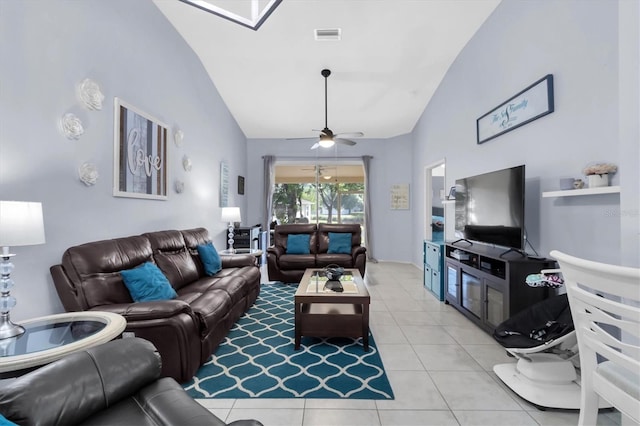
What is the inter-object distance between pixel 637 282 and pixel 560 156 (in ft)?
6.78

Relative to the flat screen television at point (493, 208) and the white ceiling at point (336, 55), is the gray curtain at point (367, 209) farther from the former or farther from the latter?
the flat screen television at point (493, 208)

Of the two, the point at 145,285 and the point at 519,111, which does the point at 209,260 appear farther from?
the point at 519,111

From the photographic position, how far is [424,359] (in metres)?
2.49

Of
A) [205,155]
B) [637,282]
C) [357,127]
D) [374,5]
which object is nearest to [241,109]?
[205,155]

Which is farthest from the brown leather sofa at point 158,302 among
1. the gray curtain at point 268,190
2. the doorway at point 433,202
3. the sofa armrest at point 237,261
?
the doorway at point 433,202

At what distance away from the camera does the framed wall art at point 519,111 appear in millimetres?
2652

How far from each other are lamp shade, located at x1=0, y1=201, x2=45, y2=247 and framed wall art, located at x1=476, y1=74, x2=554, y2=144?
3.77m

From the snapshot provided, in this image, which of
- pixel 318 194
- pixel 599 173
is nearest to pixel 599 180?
pixel 599 173

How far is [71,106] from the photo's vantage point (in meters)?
2.24

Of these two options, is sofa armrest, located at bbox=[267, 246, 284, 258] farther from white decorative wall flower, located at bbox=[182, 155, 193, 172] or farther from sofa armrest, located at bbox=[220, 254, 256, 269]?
white decorative wall flower, located at bbox=[182, 155, 193, 172]

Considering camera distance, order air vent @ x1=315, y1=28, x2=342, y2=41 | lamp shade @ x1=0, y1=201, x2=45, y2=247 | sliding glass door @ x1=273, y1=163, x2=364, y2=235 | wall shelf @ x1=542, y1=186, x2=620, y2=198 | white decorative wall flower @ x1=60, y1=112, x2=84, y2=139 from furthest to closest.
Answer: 1. sliding glass door @ x1=273, y1=163, x2=364, y2=235
2. air vent @ x1=315, y1=28, x2=342, y2=41
3. white decorative wall flower @ x1=60, y1=112, x2=84, y2=139
4. wall shelf @ x1=542, y1=186, x2=620, y2=198
5. lamp shade @ x1=0, y1=201, x2=45, y2=247

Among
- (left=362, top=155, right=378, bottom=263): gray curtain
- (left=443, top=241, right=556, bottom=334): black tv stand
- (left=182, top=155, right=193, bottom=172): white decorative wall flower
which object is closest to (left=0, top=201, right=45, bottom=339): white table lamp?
(left=182, top=155, right=193, bottom=172): white decorative wall flower

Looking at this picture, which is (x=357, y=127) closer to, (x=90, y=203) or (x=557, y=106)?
(x=557, y=106)

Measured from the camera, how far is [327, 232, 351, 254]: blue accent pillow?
519 centimetres
